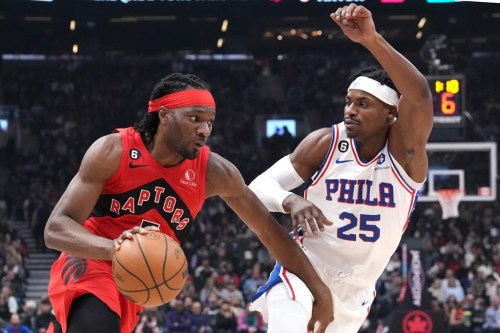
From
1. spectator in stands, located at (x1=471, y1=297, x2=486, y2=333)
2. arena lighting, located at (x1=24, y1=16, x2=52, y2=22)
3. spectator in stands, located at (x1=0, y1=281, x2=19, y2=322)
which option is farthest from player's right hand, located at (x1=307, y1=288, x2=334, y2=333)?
arena lighting, located at (x1=24, y1=16, x2=52, y2=22)

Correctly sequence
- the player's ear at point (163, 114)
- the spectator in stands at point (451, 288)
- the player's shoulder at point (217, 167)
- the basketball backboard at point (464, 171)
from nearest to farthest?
the player's ear at point (163, 114), the player's shoulder at point (217, 167), the basketball backboard at point (464, 171), the spectator in stands at point (451, 288)

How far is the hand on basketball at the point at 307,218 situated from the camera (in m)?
4.69

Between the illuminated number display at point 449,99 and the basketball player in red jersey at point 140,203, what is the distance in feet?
27.8

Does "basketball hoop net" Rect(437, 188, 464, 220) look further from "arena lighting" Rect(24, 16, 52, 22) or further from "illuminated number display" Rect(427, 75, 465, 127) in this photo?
"arena lighting" Rect(24, 16, 52, 22)

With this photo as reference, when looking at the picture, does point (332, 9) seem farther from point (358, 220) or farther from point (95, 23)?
point (358, 220)

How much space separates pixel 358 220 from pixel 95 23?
22040 mm

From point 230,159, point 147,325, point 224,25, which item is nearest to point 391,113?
point 147,325

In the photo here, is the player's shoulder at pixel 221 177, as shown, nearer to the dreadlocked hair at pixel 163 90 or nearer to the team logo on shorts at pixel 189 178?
the team logo on shorts at pixel 189 178

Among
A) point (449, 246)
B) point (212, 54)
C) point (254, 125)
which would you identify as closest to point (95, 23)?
point (212, 54)

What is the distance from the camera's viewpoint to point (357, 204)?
5305 millimetres

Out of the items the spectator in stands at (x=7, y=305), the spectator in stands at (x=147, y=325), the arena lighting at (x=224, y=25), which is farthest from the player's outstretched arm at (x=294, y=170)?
the arena lighting at (x=224, y=25)

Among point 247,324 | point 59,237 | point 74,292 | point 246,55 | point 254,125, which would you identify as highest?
point 246,55

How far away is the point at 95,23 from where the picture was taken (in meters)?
26.3

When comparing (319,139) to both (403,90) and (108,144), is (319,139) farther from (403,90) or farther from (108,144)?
(108,144)
